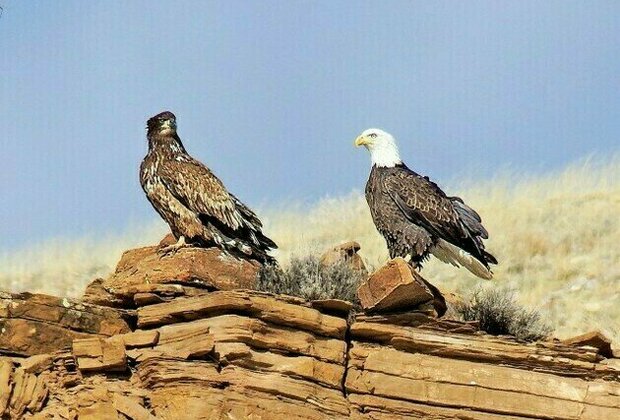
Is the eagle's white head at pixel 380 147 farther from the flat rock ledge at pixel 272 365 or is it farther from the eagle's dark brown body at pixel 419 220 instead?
the flat rock ledge at pixel 272 365

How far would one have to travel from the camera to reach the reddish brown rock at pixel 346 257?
17.3 metres

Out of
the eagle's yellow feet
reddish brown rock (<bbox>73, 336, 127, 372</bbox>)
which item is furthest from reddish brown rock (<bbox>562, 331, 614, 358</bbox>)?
reddish brown rock (<bbox>73, 336, 127, 372</bbox>)

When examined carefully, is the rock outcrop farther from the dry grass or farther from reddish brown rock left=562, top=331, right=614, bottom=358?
the dry grass

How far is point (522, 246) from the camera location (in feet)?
113

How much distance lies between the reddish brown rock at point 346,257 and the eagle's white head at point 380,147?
1.80 m

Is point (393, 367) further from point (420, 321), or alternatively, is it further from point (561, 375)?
point (561, 375)

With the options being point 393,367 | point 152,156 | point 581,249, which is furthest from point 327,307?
point 581,249

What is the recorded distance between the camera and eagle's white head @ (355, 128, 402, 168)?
19672 mm

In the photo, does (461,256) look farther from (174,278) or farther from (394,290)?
(174,278)

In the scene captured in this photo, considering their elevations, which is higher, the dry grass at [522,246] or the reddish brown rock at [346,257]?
the dry grass at [522,246]

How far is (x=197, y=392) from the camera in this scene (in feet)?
47.1

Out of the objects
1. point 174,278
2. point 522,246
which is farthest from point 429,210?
point 522,246

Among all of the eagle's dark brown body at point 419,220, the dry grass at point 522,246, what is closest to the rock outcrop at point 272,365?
the eagle's dark brown body at point 419,220

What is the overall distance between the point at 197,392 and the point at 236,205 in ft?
12.0
